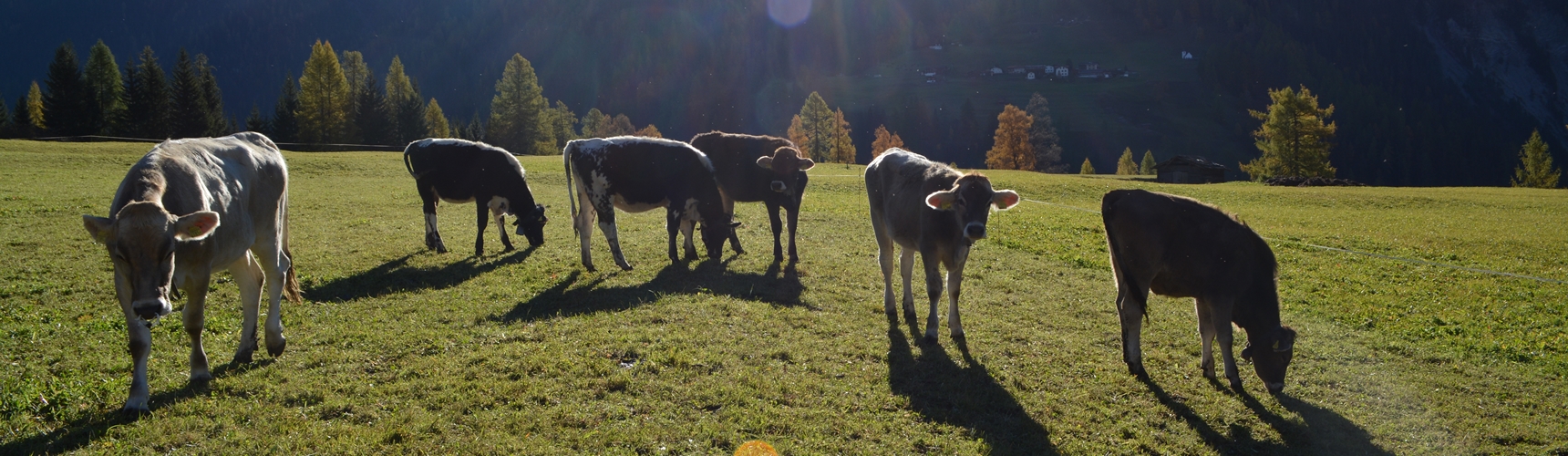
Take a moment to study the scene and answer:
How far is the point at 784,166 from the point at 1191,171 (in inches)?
2643

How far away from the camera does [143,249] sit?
17.6 ft

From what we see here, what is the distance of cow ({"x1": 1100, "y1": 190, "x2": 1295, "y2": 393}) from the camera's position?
7.60 m

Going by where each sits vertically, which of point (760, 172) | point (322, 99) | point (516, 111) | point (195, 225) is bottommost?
point (195, 225)

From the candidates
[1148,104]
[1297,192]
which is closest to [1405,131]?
[1148,104]

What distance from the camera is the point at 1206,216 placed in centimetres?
789

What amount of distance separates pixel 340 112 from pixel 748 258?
72647mm

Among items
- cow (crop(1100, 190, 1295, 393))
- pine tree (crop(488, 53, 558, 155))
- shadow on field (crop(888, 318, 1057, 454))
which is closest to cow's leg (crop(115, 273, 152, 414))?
shadow on field (crop(888, 318, 1057, 454))

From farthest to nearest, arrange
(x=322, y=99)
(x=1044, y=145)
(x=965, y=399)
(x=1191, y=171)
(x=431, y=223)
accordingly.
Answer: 1. (x=1044, y=145)
2. (x=322, y=99)
3. (x=1191, y=171)
4. (x=431, y=223)
5. (x=965, y=399)

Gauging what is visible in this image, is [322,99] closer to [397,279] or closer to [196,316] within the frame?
[397,279]

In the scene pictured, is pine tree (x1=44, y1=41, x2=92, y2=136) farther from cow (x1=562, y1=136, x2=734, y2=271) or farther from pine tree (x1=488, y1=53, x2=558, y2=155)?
cow (x1=562, y1=136, x2=734, y2=271)

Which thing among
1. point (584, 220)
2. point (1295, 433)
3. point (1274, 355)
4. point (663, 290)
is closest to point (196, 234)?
point (663, 290)

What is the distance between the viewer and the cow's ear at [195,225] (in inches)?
220

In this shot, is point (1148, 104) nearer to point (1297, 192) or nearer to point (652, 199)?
point (1297, 192)

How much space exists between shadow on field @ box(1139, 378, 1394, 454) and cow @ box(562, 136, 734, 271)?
330 inches
